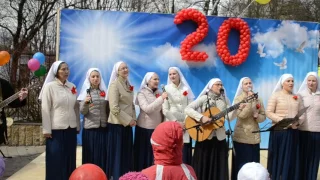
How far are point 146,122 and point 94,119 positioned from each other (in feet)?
2.19

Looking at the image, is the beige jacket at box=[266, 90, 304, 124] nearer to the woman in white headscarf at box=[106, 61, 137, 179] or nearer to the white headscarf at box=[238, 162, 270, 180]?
the woman in white headscarf at box=[106, 61, 137, 179]

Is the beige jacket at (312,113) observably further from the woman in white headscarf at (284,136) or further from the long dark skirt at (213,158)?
the long dark skirt at (213,158)

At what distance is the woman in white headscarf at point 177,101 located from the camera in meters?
4.95

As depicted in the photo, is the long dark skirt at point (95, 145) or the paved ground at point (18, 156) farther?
the paved ground at point (18, 156)

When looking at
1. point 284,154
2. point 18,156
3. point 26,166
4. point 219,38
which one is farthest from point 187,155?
point 18,156

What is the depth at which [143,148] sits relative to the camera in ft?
16.4

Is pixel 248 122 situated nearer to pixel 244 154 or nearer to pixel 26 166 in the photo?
pixel 244 154

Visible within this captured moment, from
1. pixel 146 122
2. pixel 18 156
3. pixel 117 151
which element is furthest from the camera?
pixel 18 156

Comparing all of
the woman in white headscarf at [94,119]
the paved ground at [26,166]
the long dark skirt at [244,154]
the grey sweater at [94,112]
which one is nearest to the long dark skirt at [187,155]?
the long dark skirt at [244,154]

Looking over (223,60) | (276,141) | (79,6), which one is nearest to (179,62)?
(223,60)

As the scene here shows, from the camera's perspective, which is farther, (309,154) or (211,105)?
(309,154)

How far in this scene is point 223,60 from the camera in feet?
25.3

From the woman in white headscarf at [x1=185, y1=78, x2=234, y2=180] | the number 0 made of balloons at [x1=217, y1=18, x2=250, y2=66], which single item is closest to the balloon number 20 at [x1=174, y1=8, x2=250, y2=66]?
the number 0 made of balloons at [x1=217, y1=18, x2=250, y2=66]

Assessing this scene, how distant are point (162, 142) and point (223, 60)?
223 inches
